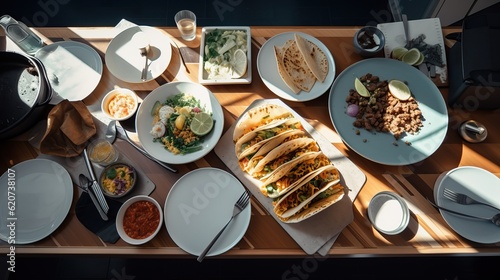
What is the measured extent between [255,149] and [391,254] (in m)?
0.83

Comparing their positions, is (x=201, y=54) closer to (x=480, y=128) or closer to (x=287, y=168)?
(x=287, y=168)

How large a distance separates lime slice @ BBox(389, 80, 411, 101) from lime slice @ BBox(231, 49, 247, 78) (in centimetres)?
84

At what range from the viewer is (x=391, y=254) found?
1.51 meters

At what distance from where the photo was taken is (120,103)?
1.77 m

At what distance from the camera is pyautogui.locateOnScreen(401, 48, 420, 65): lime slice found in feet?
6.05

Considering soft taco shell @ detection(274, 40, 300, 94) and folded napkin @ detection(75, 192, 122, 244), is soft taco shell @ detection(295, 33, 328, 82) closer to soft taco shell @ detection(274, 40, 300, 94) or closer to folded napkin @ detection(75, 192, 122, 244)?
soft taco shell @ detection(274, 40, 300, 94)

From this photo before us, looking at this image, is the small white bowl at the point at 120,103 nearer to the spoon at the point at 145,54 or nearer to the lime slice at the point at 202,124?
the spoon at the point at 145,54

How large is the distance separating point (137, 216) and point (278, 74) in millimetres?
1092

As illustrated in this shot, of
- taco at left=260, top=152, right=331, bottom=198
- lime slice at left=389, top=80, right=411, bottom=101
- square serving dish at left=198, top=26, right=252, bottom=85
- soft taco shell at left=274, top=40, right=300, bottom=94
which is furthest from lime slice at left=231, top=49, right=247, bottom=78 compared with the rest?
lime slice at left=389, top=80, right=411, bottom=101

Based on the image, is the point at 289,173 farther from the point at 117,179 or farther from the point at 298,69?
the point at 117,179

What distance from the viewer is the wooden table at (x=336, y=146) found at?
1.53 meters

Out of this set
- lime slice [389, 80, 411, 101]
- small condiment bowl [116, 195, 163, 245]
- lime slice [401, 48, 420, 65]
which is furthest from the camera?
lime slice [401, 48, 420, 65]

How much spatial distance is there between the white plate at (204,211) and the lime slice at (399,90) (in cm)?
100

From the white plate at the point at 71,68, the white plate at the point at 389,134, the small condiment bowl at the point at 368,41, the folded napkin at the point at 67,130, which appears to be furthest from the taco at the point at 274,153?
the white plate at the point at 71,68
